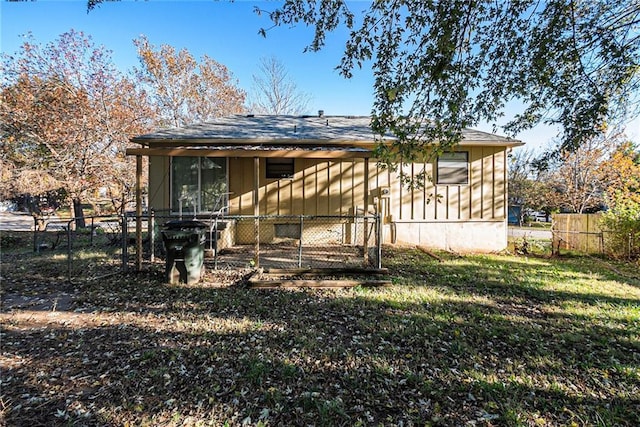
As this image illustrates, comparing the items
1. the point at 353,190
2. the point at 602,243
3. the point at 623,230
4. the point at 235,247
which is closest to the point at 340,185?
the point at 353,190

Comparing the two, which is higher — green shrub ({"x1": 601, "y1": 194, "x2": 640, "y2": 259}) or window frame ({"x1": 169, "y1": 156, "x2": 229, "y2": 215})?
window frame ({"x1": 169, "y1": 156, "x2": 229, "y2": 215})

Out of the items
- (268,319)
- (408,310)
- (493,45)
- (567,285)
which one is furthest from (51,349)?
(567,285)

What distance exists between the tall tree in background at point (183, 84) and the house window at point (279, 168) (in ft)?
40.1

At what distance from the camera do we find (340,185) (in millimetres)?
8734

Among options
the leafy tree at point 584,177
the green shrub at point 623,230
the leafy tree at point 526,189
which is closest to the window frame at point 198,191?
the green shrub at point 623,230

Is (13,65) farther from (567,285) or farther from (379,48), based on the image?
(567,285)

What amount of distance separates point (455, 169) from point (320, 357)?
768cm

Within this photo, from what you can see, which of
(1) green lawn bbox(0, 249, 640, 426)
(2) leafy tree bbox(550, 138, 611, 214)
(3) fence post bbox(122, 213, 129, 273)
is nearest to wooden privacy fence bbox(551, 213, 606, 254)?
(2) leafy tree bbox(550, 138, 611, 214)

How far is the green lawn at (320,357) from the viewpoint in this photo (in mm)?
2314

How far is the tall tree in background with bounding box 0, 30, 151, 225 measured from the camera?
473 inches

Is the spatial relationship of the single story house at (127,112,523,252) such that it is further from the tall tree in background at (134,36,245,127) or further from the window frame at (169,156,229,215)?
the tall tree in background at (134,36,245,127)

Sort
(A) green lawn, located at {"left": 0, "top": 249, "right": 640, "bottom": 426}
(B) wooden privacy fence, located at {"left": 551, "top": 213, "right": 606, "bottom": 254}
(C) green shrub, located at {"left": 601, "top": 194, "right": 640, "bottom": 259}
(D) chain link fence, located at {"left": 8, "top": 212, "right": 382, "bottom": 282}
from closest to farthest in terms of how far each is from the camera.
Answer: (A) green lawn, located at {"left": 0, "top": 249, "right": 640, "bottom": 426} → (D) chain link fence, located at {"left": 8, "top": 212, "right": 382, "bottom": 282} → (C) green shrub, located at {"left": 601, "top": 194, "right": 640, "bottom": 259} → (B) wooden privacy fence, located at {"left": 551, "top": 213, "right": 606, "bottom": 254}

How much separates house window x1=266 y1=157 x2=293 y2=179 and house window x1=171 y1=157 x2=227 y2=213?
1256 millimetres

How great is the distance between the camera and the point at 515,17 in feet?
13.9
